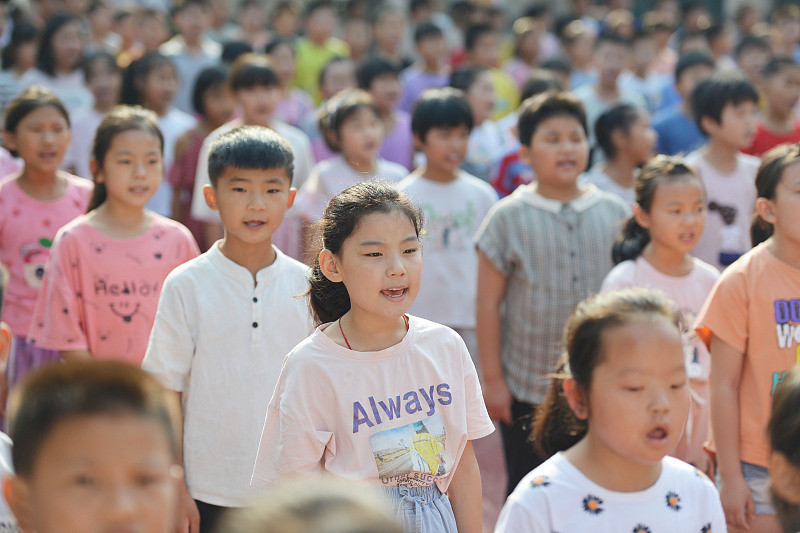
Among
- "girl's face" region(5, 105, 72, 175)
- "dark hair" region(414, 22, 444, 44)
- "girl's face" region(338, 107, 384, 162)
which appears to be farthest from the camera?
"dark hair" region(414, 22, 444, 44)

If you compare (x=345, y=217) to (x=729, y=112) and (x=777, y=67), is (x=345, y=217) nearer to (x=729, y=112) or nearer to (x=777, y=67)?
(x=729, y=112)

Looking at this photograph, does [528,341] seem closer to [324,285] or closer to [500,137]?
[324,285]

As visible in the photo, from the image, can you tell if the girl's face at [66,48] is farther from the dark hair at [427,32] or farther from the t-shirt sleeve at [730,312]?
the t-shirt sleeve at [730,312]

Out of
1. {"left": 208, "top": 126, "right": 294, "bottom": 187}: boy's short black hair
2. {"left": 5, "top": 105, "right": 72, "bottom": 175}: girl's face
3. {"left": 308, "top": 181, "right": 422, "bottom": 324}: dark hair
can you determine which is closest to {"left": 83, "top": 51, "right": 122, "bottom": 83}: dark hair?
{"left": 5, "top": 105, "right": 72, "bottom": 175}: girl's face

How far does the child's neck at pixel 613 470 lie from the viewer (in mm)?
2174

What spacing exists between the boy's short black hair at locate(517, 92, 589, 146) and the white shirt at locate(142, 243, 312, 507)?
5.61 feet

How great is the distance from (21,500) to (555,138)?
2953 millimetres

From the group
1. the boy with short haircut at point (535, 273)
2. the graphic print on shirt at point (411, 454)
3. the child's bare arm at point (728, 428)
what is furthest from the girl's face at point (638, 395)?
the boy with short haircut at point (535, 273)

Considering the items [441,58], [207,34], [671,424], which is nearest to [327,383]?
[671,424]

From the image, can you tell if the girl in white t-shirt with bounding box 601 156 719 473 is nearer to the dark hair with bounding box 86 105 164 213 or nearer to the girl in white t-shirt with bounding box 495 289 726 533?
the girl in white t-shirt with bounding box 495 289 726 533

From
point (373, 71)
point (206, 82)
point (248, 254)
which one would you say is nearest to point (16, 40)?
point (206, 82)

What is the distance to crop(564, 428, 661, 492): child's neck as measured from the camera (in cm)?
217

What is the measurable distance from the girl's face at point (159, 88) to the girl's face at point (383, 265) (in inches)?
174

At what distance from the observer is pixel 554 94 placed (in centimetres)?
428
